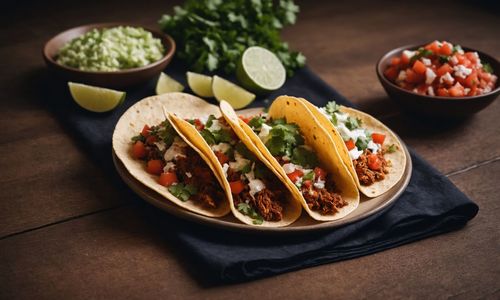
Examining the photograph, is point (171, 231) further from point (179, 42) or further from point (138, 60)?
point (179, 42)

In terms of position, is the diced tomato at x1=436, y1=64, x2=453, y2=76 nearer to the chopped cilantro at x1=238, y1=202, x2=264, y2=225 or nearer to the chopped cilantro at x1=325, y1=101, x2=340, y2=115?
the chopped cilantro at x1=325, y1=101, x2=340, y2=115

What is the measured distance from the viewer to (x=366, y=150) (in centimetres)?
357

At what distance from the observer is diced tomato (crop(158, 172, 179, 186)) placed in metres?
3.25

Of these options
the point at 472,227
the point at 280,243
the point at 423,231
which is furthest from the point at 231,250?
the point at 472,227

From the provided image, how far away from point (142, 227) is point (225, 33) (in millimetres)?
2152

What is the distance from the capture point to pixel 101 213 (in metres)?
3.32

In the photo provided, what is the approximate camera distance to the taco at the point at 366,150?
11.0 ft

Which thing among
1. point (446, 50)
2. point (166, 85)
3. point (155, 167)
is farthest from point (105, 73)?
point (446, 50)

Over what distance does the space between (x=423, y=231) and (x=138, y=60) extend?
7.83ft

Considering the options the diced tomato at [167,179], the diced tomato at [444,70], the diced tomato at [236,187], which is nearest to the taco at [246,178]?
the diced tomato at [236,187]

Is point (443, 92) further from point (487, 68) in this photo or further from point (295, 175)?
point (295, 175)

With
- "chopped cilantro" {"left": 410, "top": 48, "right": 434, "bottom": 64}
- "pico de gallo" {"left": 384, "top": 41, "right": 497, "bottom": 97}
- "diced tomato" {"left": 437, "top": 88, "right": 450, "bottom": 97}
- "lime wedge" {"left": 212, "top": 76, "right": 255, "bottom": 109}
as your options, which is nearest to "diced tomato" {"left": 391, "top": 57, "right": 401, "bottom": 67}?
"pico de gallo" {"left": 384, "top": 41, "right": 497, "bottom": 97}

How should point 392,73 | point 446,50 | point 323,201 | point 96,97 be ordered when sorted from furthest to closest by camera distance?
1. point 392,73
2. point 446,50
3. point 96,97
4. point 323,201

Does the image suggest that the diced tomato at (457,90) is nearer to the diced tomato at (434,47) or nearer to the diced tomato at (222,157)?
the diced tomato at (434,47)
